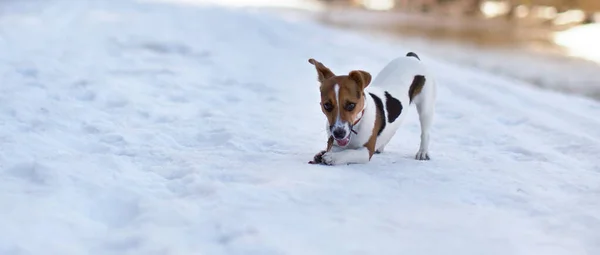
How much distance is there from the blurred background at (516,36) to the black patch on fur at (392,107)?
24.3ft

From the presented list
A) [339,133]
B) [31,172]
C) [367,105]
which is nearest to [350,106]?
[339,133]

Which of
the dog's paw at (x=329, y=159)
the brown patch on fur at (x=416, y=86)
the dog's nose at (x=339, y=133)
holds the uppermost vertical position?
the brown patch on fur at (x=416, y=86)

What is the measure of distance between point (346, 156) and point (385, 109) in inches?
24.3

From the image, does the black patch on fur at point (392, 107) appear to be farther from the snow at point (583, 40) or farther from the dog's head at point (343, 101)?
the snow at point (583, 40)

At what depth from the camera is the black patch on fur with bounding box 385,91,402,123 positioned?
6.12m

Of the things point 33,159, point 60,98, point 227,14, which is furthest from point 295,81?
point 227,14

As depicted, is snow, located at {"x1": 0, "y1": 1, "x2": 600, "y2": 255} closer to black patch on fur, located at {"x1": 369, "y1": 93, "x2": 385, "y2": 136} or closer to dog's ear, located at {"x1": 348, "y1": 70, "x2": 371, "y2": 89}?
black patch on fur, located at {"x1": 369, "y1": 93, "x2": 385, "y2": 136}

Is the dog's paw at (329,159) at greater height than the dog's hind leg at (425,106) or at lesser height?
lesser

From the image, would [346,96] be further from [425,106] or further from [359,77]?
[425,106]

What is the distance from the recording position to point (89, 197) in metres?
4.81

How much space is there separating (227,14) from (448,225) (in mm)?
18010

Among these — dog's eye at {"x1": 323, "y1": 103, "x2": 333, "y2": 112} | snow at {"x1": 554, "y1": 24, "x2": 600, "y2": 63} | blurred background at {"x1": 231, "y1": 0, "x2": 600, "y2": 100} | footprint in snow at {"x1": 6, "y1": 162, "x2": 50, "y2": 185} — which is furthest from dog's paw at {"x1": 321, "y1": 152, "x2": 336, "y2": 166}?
snow at {"x1": 554, "y1": 24, "x2": 600, "y2": 63}

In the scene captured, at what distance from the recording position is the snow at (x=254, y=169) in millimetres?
4281

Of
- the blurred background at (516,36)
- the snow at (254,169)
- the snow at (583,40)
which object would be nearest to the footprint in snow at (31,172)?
the snow at (254,169)
